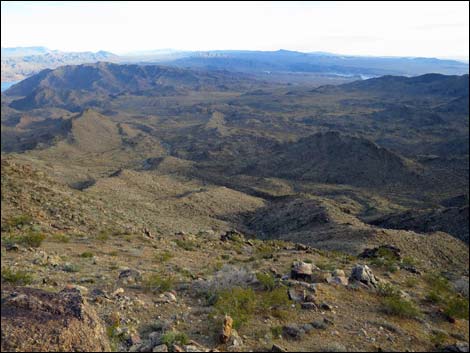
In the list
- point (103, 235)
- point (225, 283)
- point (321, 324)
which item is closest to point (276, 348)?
point (321, 324)

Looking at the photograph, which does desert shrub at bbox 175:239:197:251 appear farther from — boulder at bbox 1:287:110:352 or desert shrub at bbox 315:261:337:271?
boulder at bbox 1:287:110:352

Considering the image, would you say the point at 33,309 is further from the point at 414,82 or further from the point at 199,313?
the point at 414,82

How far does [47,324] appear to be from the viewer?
4949 millimetres

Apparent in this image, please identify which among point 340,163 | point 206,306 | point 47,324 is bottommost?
point 340,163

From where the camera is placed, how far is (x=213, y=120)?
324 ft

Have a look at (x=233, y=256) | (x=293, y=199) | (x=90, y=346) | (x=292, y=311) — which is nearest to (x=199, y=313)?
(x=292, y=311)

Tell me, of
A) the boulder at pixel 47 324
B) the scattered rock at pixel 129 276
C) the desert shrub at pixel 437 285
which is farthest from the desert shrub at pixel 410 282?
the boulder at pixel 47 324

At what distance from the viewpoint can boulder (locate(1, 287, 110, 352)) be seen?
15.0 feet

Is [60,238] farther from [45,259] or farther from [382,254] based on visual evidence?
[382,254]

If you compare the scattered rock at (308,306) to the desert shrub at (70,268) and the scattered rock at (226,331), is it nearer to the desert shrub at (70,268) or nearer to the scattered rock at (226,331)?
the scattered rock at (226,331)

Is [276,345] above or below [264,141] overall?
above

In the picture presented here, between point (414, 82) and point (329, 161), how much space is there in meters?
100

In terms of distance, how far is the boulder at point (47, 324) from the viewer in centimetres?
459

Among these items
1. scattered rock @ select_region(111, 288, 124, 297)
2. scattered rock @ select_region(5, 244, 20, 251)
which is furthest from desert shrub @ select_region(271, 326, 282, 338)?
scattered rock @ select_region(5, 244, 20, 251)
